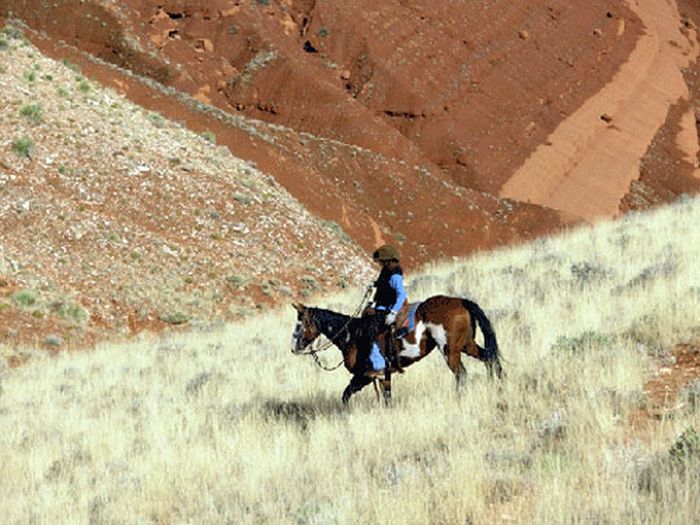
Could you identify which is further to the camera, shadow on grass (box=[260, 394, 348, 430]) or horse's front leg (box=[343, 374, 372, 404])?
shadow on grass (box=[260, 394, 348, 430])

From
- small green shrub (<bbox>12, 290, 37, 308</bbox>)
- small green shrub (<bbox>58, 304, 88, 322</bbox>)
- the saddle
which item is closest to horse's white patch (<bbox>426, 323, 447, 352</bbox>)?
the saddle

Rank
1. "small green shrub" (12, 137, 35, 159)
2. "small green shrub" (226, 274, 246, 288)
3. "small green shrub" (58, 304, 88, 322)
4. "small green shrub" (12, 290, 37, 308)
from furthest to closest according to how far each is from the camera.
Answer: "small green shrub" (12, 137, 35, 159), "small green shrub" (226, 274, 246, 288), "small green shrub" (58, 304, 88, 322), "small green shrub" (12, 290, 37, 308)

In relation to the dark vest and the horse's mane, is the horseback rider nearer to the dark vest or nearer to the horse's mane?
the dark vest

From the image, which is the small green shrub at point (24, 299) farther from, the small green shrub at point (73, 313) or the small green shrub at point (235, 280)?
the small green shrub at point (235, 280)

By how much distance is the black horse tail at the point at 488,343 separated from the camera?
9516 millimetres

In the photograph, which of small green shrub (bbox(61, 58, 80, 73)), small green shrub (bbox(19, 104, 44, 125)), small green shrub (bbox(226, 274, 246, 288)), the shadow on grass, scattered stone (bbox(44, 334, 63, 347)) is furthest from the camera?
small green shrub (bbox(61, 58, 80, 73))

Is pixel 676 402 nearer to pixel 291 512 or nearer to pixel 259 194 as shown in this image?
pixel 291 512

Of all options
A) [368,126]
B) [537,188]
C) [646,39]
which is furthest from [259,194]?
[646,39]

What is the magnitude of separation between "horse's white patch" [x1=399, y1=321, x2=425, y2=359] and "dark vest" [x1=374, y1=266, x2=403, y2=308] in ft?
1.34

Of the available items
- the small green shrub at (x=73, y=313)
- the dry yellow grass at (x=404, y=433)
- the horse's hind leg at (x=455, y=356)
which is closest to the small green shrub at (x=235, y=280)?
the small green shrub at (x=73, y=313)

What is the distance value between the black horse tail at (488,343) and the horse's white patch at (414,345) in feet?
1.85

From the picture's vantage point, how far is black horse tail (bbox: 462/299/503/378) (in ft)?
31.2

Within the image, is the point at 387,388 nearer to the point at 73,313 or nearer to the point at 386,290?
the point at 386,290

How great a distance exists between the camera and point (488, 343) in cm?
953
